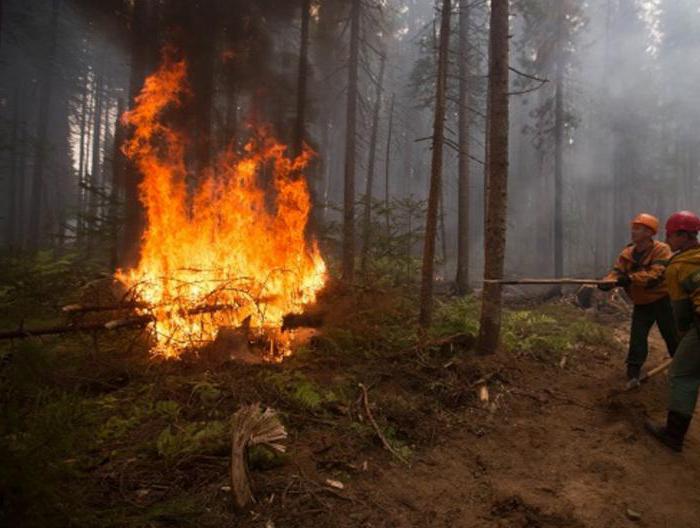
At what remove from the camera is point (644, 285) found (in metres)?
6.05

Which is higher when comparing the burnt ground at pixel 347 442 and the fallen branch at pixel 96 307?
the fallen branch at pixel 96 307

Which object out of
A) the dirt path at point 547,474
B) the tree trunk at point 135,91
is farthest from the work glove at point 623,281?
the tree trunk at point 135,91

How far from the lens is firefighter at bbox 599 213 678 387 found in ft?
20.1

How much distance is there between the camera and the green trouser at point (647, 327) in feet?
20.5

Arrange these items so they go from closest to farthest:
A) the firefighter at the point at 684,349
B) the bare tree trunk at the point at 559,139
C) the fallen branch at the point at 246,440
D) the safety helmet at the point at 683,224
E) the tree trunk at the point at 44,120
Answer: the fallen branch at the point at 246,440 → the firefighter at the point at 684,349 → the safety helmet at the point at 683,224 → the bare tree trunk at the point at 559,139 → the tree trunk at the point at 44,120

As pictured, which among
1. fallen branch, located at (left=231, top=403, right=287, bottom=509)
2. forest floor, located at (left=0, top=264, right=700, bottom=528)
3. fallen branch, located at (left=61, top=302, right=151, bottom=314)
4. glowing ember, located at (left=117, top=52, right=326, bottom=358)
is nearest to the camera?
forest floor, located at (left=0, top=264, right=700, bottom=528)

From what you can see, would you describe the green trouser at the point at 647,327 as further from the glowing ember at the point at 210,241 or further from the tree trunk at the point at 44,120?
the tree trunk at the point at 44,120

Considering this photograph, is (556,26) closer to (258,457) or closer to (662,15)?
(662,15)

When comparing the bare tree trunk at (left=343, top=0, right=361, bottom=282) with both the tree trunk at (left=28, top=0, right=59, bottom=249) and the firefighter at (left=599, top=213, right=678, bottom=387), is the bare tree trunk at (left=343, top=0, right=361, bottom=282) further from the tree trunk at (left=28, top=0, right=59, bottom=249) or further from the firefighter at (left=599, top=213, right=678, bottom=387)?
the tree trunk at (left=28, top=0, right=59, bottom=249)

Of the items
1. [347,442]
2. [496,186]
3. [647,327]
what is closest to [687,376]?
[647,327]

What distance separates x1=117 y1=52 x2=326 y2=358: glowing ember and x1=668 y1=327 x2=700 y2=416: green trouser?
19.4 feet

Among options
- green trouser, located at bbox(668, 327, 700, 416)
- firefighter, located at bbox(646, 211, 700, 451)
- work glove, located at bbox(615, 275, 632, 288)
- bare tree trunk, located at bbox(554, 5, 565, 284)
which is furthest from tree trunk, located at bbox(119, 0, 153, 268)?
bare tree trunk, located at bbox(554, 5, 565, 284)

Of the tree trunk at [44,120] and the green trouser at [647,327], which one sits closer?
the green trouser at [647,327]

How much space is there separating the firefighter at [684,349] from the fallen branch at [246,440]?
464cm
